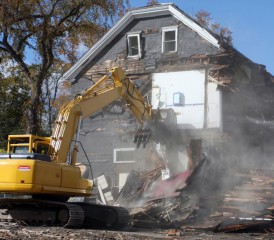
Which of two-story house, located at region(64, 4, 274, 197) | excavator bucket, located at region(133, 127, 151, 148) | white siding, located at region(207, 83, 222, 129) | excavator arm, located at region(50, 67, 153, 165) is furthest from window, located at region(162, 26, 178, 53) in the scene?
excavator bucket, located at region(133, 127, 151, 148)

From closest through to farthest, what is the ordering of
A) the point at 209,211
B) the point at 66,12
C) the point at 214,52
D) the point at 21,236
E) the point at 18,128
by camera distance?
1. the point at 21,236
2. the point at 209,211
3. the point at 214,52
4. the point at 66,12
5. the point at 18,128

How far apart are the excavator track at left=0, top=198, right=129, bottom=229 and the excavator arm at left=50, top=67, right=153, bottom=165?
1.27m

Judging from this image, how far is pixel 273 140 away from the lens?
74.5 feet

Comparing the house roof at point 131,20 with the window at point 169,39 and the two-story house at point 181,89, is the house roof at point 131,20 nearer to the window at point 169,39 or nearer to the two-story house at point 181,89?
the two-story house at point 181,89

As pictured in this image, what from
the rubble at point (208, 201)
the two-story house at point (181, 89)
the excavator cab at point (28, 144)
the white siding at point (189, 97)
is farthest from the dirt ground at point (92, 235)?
the white siding at point (189, 97)

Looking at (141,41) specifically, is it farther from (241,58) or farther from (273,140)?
(273,140)

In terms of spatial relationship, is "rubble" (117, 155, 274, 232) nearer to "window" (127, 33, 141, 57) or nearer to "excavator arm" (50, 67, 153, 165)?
"excavator arm" (50, 67, 153, 165)

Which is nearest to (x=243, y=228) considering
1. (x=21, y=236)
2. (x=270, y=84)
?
(x=21, y=236)

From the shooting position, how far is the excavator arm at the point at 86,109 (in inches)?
530

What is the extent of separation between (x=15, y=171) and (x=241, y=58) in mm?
13721

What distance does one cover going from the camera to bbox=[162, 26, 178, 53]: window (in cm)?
2366

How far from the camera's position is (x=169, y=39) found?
944 inches

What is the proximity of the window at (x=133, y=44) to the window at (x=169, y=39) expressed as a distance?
138cm

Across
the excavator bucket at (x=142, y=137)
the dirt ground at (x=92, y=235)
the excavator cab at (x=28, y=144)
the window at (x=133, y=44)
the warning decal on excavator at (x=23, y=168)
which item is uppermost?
the window at (x=133, y=44)
